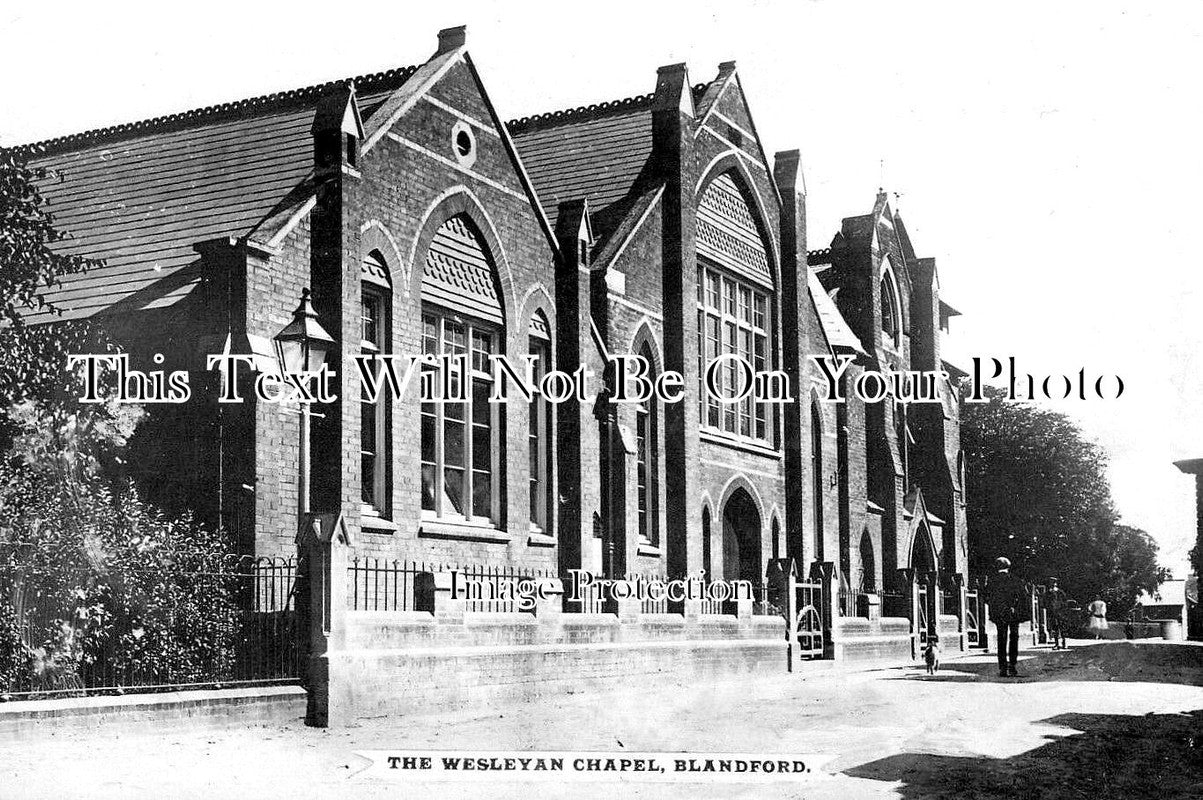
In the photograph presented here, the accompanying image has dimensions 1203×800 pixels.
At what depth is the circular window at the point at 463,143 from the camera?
2002 centimetres

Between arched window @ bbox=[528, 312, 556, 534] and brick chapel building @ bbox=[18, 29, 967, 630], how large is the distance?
0.13ft

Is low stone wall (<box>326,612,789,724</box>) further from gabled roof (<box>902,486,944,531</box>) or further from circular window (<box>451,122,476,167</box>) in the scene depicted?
gabled roof (<box>902,486,944,531</box>)

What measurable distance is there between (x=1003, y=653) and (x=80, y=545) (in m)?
15.4

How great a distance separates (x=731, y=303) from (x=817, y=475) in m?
5.39

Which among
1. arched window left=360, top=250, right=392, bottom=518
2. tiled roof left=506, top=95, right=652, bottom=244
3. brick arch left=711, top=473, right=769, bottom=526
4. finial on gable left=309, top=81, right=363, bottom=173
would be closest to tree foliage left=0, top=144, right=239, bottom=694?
arched window left=360, top=250, right=392, bottom=518

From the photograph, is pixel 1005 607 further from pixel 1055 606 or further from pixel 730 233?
pixel 1055 606

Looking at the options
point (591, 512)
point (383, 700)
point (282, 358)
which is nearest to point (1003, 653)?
point (591, 512)

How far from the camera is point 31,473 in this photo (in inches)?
545

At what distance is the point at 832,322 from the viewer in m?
33.9

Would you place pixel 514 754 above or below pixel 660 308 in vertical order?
below

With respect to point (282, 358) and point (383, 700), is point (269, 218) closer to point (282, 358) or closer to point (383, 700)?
point (282, 358)

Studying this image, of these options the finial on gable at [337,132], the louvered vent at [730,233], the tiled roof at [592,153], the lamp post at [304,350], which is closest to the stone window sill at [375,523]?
the lamp post at [304,350]

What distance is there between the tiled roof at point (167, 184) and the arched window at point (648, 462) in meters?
7.49

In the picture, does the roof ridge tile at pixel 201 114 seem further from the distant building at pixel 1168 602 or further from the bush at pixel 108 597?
the distant building at pixel 1168 602
